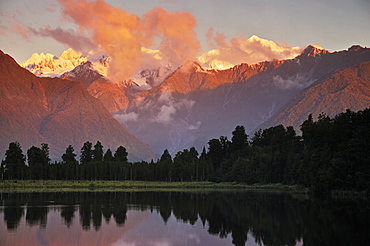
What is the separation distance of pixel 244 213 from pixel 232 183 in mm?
98441

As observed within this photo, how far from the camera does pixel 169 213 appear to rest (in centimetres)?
6906

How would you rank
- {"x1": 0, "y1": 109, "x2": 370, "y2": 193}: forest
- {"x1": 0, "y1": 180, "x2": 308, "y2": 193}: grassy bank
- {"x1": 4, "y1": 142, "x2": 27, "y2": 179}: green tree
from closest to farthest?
{"x1": 0, "y1": 109, "x2": 370, "y2": 193}: forest, {"x1": 0, "y1": 180, "x2": 308, "y2": 193}: grassy bank, {"x1": 4, "y1": 142, "x2": 27, "y2": 179}: green tree

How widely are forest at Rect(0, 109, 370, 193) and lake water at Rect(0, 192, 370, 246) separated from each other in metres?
14.1

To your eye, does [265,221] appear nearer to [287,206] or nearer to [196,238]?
[196,238]

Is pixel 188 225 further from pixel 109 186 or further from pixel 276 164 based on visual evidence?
pixel 109 186

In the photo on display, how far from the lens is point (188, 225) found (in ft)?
187

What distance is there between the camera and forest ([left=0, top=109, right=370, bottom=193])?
86.2 metres

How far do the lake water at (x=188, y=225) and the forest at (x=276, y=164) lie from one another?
14.1m

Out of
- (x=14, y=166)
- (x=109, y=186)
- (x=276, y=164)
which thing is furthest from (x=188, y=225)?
(x=14, y=166)

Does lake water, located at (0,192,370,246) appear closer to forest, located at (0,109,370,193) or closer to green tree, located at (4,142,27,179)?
forest, located at (0,109,370,193)

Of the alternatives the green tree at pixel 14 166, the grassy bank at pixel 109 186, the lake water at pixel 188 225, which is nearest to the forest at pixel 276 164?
the green tree at pixel 14 166

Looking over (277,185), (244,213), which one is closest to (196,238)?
(244,213)

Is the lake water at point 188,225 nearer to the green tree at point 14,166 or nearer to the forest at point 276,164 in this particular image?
the forest at point 276,164

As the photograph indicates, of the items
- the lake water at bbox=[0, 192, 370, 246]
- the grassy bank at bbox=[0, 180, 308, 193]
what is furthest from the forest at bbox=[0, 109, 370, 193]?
the lake water at bbox=[0, 192, 370, 246]
